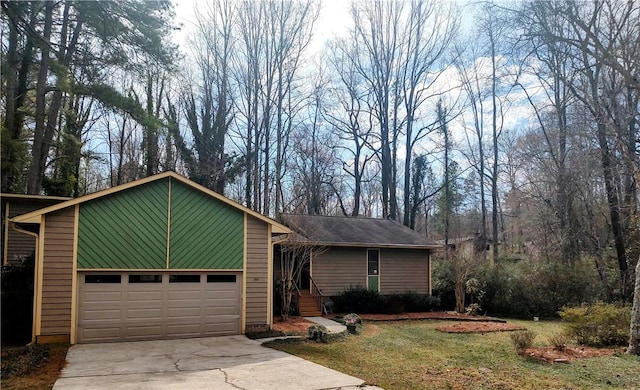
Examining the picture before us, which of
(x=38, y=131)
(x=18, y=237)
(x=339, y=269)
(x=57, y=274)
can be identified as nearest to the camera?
(x=57, y=274)

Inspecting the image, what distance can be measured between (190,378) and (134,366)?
58.2 inches

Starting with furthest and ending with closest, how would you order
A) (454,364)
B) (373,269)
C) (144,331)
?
(373,269), (144,331), (454,364)

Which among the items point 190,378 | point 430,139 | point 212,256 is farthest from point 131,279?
point 430,139

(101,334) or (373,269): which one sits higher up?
(373,269)

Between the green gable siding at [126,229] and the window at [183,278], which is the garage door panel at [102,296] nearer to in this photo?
the green gable siding at [126,229]

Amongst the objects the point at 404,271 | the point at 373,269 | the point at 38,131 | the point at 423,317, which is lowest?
the point at 423,317

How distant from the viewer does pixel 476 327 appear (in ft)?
46.6

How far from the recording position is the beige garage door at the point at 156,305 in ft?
35.1

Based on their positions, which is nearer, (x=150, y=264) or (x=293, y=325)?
(x=150, y=264)

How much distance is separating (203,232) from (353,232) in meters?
8.58

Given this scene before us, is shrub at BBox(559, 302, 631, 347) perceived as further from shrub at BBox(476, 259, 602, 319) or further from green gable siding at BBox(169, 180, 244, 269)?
green gable siding at BBox(169, 180, 244, 269)

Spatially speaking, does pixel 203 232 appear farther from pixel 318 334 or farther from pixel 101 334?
pixel 318 334

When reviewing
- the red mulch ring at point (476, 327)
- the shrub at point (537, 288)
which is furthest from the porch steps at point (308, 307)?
the shrub at point (537, 288)

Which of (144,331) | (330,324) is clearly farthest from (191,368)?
(330,324)
